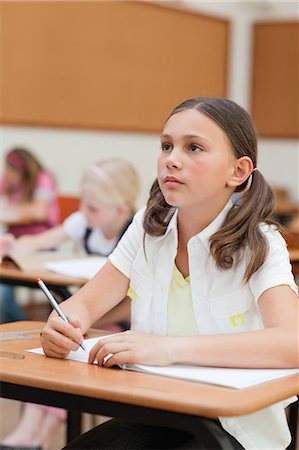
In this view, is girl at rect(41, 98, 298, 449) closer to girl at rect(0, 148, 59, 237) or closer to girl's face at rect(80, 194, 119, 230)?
girl's face at rect(80, 194, 119, 230)

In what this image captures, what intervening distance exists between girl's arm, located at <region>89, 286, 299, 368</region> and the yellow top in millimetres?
179

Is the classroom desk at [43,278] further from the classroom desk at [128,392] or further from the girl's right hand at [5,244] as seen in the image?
the classroom desk at [128,392]

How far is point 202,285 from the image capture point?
175 centimetres

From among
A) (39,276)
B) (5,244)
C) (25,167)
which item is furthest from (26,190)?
(39,276)

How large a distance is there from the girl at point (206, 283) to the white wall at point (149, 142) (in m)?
3.31

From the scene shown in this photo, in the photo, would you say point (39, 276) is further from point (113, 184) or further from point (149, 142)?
point (149, 142)

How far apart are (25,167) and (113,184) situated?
1.80 m

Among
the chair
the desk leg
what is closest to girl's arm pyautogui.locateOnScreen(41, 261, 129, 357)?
the desk leg

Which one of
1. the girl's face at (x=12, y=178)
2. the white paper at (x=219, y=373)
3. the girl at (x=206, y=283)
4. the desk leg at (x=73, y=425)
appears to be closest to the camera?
the white paper at (x=219, y=373)

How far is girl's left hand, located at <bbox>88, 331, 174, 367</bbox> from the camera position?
1529mm

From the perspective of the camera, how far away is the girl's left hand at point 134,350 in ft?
5.02

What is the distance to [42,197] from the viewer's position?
5.20m

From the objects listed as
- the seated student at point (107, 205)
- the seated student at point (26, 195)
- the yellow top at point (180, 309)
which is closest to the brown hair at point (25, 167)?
the seated student at point (26, 195)

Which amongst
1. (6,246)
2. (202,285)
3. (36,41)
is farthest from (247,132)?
(36,41)
